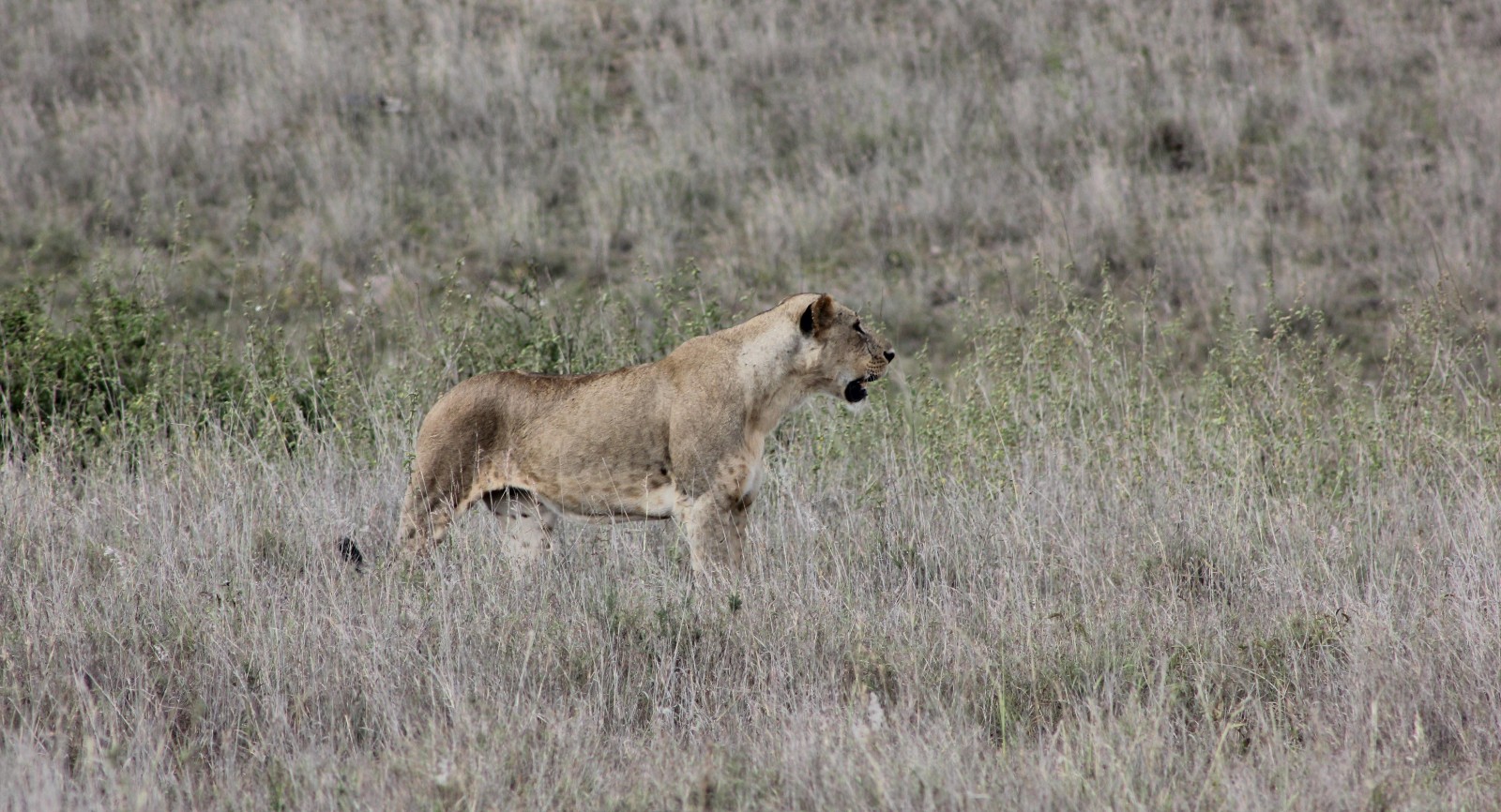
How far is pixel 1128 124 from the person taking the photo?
1600cm

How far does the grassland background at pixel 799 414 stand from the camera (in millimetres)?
4770

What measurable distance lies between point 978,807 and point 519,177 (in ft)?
40.7

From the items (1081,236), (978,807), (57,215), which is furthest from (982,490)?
(57,215)

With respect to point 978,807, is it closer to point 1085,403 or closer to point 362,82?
point 1085,403

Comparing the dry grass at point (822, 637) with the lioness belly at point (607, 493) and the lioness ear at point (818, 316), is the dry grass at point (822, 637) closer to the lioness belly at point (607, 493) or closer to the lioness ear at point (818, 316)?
the lioness belly at point (607, 493)

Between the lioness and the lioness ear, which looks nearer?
the lioness

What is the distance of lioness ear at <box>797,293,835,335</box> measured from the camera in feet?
21.6

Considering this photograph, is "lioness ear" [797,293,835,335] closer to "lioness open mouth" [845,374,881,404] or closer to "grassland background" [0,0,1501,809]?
"lioness open mouth" [845,374,881,404]

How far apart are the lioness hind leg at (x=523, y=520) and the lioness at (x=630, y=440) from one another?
13 millimetres

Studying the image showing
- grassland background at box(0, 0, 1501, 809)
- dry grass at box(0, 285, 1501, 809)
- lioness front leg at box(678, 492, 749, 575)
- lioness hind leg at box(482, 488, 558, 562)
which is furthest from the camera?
lioness hind leg at box(482, 488, 558, 562)

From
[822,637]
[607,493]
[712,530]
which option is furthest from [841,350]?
[822,637]

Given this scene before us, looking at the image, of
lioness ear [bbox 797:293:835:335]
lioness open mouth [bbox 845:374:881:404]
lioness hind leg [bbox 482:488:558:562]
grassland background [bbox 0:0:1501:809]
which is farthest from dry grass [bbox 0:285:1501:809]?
lioness ear [bbox 797:293:835:335]

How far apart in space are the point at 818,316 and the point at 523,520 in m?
1.72

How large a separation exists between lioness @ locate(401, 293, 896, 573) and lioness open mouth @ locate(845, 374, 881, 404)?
23 centimetres
